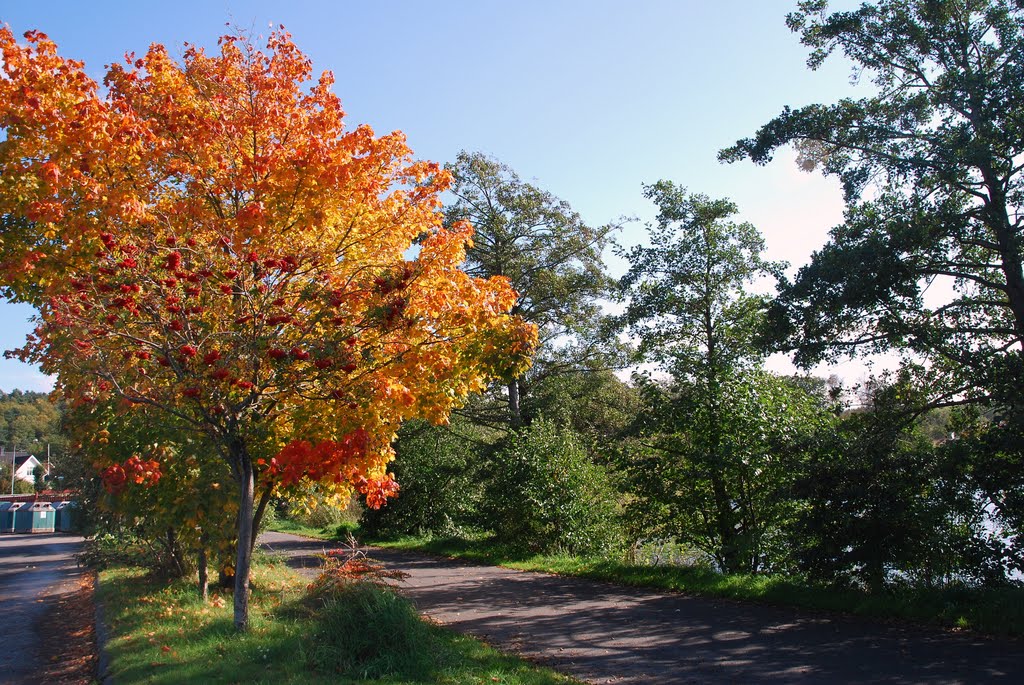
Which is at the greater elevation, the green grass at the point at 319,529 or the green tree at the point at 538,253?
the green tree at the point at 538,253

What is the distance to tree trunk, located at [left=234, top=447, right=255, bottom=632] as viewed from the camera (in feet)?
26.0

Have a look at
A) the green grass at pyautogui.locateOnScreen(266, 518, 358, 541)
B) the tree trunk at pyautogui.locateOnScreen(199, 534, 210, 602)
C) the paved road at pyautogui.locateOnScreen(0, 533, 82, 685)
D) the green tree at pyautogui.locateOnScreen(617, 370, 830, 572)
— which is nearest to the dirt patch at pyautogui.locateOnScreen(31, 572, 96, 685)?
the paved road at pyautogui.locateOnScreen(0, 533, 82, 685)

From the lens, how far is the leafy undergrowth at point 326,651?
6.46 m

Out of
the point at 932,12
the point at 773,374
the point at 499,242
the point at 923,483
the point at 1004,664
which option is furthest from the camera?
the point at 499,242

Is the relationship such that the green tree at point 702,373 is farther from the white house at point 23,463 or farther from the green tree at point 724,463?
the white house at point 23,463

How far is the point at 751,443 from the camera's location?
12.4m

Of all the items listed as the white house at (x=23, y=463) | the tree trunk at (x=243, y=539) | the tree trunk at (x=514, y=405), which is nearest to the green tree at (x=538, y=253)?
the tree trunk at (x=514, y=405)

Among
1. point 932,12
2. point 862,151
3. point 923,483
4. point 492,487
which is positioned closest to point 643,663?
point 923,483

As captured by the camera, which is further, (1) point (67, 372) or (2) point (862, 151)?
(2) point (862, 151)

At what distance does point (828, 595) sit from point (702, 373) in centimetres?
445

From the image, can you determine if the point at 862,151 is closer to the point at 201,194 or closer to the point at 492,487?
the point at 201,194

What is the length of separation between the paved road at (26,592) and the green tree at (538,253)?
12.0 m

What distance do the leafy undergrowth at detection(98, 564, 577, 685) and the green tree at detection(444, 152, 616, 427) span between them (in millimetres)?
13533

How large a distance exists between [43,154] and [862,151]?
10.7 metres
